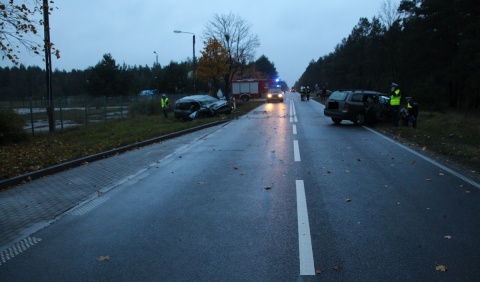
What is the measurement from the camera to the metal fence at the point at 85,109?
69.6 ft

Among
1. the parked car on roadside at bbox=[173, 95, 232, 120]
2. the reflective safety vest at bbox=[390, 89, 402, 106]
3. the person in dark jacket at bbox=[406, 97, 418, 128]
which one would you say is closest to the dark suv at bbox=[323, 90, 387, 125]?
the reflective safety vest at bbox=[390, 89, 402, 106]

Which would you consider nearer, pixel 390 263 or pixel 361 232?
pixel 390 263

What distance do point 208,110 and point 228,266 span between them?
22.0 metres

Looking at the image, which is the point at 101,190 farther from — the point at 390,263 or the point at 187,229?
the point at 390,263

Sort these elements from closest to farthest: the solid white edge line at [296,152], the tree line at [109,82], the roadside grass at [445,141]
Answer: the roadside grass at [445,141] < the solid white edge line at [296,152] < the tree line at [109,82]

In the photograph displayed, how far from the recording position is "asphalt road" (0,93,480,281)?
4.05 m

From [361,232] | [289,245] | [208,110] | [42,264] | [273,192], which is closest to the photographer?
[42,264]

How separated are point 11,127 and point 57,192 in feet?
33.1

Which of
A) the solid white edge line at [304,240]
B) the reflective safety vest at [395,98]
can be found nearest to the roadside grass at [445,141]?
the reflective safety vest at [395,98]

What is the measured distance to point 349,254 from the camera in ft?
14.3

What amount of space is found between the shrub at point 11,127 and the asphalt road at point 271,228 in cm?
913

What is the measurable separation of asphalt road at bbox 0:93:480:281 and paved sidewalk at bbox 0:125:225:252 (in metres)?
0.28

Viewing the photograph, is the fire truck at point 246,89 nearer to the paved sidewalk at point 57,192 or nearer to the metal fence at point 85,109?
the metal fence at point 85,109

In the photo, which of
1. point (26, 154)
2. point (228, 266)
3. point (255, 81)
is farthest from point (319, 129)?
point (255, 81)
